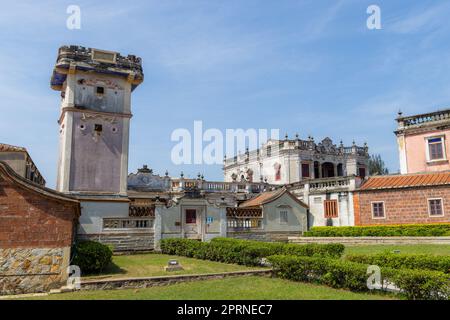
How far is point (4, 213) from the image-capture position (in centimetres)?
1180

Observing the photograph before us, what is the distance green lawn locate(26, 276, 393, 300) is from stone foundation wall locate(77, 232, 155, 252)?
9.63 metres

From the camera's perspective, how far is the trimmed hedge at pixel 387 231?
22.8 metres

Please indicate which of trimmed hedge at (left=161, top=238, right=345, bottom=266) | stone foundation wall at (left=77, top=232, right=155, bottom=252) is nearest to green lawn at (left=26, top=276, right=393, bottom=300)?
trimmed hedge at (left=161, top=238, right=345, bottom=266)

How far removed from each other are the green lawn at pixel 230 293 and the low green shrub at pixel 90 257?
2252mm

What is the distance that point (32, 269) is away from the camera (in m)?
11.9

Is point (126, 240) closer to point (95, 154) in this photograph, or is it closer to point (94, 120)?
point (95, 154)

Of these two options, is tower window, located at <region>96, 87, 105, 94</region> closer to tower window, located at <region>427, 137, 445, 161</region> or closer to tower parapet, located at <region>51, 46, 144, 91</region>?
tower parapet, located at <region>51, 46, 144, 91</region>

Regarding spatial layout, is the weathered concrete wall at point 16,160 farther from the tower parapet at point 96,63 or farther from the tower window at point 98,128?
the tower parapet at point 96,63

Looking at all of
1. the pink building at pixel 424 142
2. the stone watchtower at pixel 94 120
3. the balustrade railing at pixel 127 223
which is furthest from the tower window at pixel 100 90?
the pink building at pixel 424 142

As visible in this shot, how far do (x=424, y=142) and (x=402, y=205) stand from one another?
6676mm

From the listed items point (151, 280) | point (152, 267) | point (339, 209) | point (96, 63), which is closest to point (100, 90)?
point (96, 63)
